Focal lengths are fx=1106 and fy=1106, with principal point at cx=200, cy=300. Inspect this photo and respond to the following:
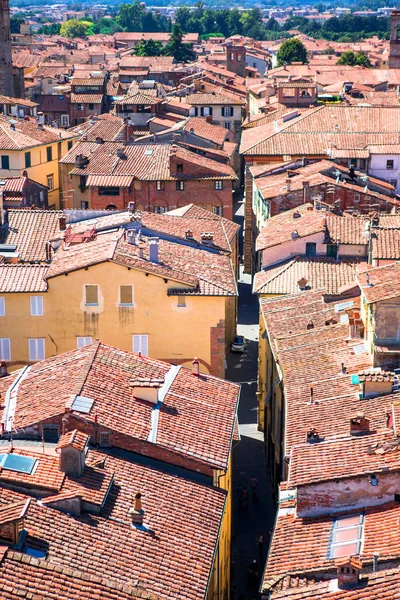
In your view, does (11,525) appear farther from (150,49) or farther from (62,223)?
(150,49)

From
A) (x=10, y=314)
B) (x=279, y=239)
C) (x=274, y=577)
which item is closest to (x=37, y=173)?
(x=279, y=239)

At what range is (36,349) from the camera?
39.6 meters

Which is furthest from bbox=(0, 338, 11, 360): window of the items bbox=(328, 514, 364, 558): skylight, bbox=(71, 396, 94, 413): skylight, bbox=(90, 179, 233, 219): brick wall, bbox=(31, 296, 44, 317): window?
bbox=(90, 179, 233, 219): brick wall

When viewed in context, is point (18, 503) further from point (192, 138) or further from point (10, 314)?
point (192, 138)

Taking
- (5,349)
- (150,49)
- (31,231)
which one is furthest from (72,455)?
(150,49)

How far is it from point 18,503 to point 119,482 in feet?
11.0

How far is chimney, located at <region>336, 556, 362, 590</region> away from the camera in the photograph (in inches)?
822

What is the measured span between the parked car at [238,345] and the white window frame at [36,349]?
14.1 metres

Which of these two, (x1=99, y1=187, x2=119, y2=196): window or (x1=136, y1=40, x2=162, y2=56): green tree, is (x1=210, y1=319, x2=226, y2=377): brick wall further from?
(x1=136, y1=40, x2=162, y2=56): green tree

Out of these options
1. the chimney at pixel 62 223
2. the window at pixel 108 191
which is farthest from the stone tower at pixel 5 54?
the chimney at pixel 62 223

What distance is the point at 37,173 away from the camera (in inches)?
2926

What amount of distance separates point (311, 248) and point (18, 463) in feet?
87.8

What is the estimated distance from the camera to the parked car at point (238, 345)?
2038 inches

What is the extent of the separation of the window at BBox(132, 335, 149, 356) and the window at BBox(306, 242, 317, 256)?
12506mm
